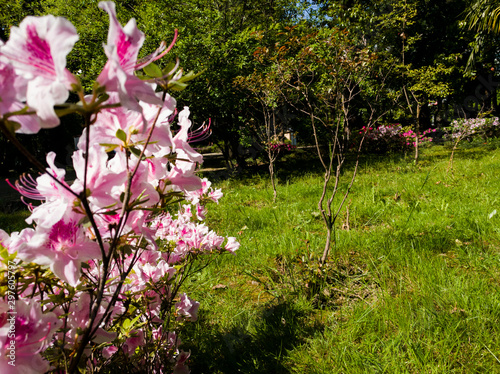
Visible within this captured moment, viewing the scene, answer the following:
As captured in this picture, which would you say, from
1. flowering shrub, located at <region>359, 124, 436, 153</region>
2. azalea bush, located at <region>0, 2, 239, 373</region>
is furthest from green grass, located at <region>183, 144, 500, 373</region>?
flowering shrub, located at <region>359, 124, 436, 153</region>

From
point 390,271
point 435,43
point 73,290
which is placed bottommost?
point 390,271

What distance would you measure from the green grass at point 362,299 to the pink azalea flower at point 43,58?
1461 millimetres

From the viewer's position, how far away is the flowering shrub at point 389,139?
1040 centimetres

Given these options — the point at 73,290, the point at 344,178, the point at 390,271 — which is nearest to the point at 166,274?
the point at 73,290

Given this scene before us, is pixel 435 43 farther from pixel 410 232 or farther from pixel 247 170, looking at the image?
pixel 410 232

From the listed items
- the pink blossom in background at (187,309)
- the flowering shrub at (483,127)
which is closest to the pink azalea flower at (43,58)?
the pink blossom in background at (187,309)

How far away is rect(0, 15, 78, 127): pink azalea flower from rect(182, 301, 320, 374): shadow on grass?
1.43 m

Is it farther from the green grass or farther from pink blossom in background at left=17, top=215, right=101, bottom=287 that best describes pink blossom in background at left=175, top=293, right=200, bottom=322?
pink blossom in background at left=17, top=215, right=101, bottom=287

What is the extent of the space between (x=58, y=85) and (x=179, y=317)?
126cm

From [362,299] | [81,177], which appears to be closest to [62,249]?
[81,177]

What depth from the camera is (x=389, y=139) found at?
35.4ft

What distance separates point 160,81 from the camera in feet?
1.95

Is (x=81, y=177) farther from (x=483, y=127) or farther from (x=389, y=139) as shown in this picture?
(x=483, y=127)

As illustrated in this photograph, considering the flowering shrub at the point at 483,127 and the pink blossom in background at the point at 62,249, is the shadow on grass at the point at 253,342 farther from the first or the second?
the flowering shrub at the point at 483,127
